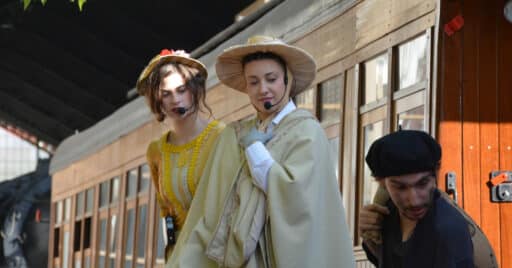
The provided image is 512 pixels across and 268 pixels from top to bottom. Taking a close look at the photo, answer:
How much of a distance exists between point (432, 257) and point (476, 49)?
264 centimetres

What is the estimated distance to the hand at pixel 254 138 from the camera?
4.06 metres

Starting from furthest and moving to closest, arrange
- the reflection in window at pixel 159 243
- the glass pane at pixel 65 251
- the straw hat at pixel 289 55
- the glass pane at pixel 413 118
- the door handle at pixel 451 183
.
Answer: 1. the glass pane at pixel 65 251
2. the reflection in window at pixel 159 243
3. the glass pane at pixel 413 118
4. the door handle at pixel 451 183
5. the straw hat at pixel 289 55

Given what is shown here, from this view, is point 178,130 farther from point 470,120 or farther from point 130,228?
point 130,228

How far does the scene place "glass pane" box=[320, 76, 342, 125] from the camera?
22.9ft

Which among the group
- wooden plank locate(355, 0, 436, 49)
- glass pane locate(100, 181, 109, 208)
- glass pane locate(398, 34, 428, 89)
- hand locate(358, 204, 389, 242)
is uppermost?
wooden plank locate(355, 0, 436, 49)

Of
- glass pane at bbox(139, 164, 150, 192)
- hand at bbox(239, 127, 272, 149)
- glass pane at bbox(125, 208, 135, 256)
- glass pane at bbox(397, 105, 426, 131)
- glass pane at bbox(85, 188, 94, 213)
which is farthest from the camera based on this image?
glass pane at bbox(85, 188, 94, 213)

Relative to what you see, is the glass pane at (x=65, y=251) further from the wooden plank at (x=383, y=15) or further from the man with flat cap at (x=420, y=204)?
the man with flat cap at (x=420, y=204)

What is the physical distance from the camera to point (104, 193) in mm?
12758

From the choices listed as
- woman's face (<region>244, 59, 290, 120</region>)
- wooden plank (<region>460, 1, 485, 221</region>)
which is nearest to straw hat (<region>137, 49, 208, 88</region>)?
woman's face (<region>244, 59, 290, 120</region>)

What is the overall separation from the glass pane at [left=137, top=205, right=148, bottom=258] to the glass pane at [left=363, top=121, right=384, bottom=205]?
171 inches

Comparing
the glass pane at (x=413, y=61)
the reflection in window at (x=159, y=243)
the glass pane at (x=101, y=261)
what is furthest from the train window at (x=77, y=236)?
the glass pane at (x=413, y=61)

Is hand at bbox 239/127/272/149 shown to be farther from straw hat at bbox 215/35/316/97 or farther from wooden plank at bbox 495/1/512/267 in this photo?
wooden plank at bbox 495/1/512/267

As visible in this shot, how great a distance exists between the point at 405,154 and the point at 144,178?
7705 mm

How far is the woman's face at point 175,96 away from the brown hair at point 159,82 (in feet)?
0.04
